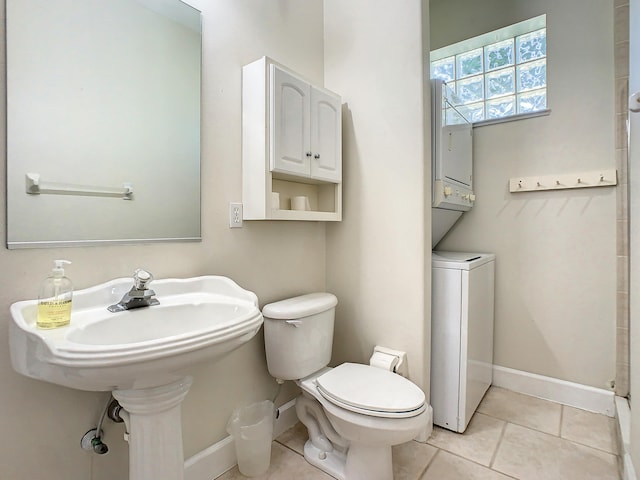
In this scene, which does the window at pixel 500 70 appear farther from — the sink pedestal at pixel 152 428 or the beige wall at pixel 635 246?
the sink pedestal at pixel 152 428

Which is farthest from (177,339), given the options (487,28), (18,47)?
(487,28)

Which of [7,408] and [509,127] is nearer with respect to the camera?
[7,408]

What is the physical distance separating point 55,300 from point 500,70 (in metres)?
2.87

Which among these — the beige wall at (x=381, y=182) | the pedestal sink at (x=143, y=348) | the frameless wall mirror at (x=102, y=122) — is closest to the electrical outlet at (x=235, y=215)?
the frameless wall mirror at (x=102, y=122)

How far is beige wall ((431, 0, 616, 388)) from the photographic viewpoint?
1939mm

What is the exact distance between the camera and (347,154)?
1921 mm

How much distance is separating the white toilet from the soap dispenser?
30.8 inches

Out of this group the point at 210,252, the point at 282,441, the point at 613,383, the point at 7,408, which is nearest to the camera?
the point at 7,408

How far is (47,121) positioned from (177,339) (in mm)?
802

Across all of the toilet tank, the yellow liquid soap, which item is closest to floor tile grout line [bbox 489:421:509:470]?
the toilet tank

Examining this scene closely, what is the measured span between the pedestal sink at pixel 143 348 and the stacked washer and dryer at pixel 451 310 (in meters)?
1.10

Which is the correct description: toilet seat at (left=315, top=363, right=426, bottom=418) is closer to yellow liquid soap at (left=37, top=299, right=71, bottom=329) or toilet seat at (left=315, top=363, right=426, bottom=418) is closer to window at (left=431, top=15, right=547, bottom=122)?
yellow liquid soap at (left=37, top=299, right=71, bottom=329)

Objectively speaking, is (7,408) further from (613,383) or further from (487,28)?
(487,28)

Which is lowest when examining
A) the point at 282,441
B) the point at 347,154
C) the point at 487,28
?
the point at 282,441
